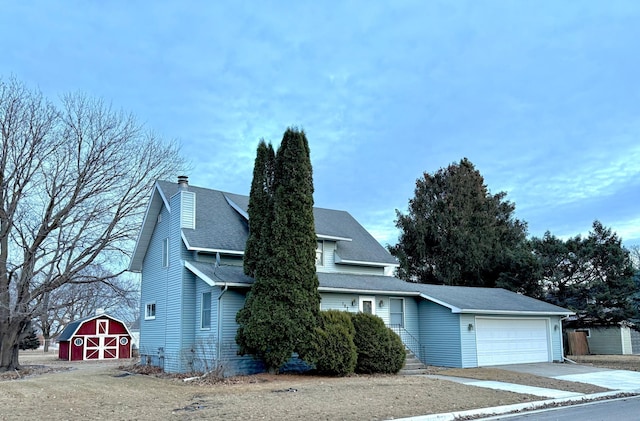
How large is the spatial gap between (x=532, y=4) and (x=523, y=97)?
5815 millimetres

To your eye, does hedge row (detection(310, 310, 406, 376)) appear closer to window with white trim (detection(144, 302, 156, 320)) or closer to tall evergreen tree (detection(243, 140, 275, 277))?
tall evergreen tree (detection(243, 140, 275, 277))

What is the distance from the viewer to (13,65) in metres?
22.5

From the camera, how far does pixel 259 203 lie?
1914cm

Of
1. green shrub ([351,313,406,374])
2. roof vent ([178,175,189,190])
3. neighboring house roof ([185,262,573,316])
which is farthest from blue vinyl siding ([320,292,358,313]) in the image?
roof vent ([178,175,189,190])

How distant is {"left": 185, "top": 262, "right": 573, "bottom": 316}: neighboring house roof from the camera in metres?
19.0

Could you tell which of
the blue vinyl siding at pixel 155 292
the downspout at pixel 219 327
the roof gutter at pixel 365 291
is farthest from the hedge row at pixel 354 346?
the blue vinyl siding at pixel 155 292

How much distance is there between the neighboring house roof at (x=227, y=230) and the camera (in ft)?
68.4

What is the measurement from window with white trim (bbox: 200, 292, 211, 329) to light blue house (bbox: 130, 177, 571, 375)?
0.04 m

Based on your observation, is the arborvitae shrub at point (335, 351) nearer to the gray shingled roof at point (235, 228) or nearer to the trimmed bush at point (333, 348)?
the trimmed bush at point (333, 348)

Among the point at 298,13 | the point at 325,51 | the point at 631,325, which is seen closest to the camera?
the point at 298,13

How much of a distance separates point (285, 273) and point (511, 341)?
11.6 meters

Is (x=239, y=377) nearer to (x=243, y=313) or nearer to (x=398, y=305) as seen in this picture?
(x=243, y=313)

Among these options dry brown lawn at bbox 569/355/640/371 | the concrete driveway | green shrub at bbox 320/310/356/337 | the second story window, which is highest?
the second story window

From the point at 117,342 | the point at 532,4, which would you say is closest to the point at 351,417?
the point at 532,4
